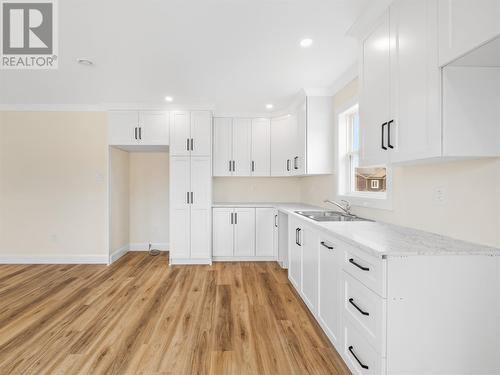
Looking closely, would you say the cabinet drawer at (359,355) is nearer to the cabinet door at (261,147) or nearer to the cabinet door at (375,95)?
the cabinet door at (375,95)

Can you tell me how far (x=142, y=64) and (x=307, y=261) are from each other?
8.94 feet

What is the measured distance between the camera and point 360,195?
2.92 meters

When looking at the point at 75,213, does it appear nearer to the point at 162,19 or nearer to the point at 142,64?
the point at 142,64

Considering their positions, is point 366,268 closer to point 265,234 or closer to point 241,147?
point 265,234

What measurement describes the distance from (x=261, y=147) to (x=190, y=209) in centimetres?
166

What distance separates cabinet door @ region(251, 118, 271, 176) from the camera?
4582 mm

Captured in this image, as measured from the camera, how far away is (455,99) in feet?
4.30

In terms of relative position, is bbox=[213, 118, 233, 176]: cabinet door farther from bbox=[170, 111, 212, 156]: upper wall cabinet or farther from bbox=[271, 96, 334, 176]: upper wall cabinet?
bbox=[271, 96, 334, 176]: upper wall cabinet

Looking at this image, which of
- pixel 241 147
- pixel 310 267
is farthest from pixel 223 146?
pixel 310 267

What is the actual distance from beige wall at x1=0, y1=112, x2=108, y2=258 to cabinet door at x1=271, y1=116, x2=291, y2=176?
2840 mm

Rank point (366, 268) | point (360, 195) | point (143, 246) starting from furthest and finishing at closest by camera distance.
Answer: point (143, 246) < point (360, 195) < point (366, 268)

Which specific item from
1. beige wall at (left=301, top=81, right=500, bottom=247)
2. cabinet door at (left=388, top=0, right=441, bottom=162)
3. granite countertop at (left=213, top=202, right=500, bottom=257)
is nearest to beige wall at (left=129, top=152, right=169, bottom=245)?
granite countertop at (left=213, top=202, right=500, bottom=257)

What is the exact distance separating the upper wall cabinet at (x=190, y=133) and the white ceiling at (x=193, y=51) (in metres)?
0.31

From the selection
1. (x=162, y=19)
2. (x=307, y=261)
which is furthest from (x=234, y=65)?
(x=307, y=261)
